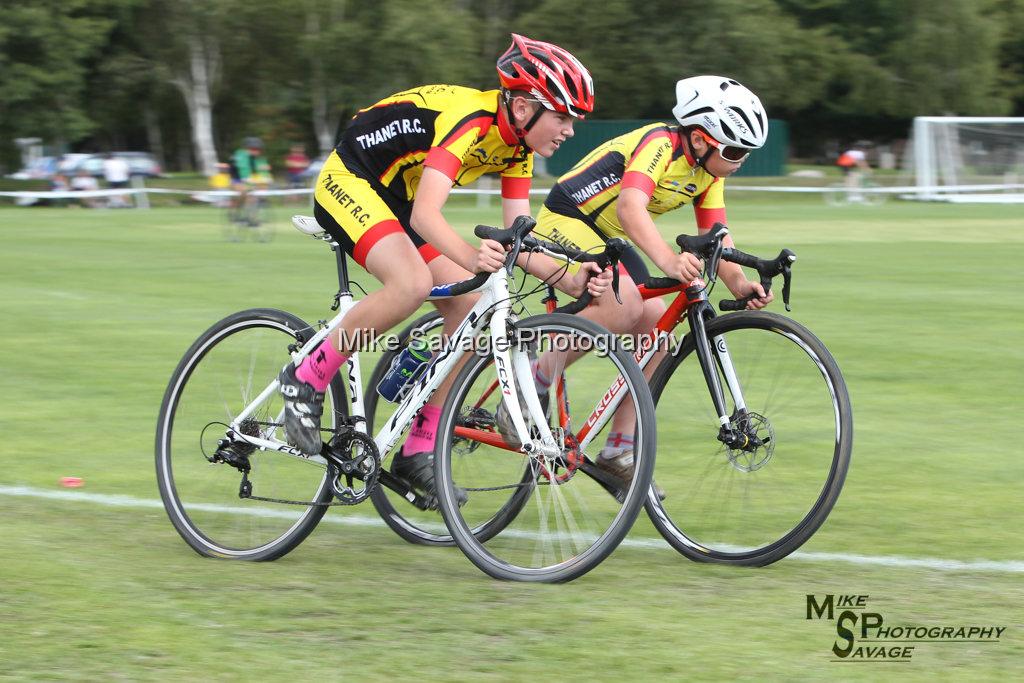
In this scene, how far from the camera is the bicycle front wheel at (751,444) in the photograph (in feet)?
17.2

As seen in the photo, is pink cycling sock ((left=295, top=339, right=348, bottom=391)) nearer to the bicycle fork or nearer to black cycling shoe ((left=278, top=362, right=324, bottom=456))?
black cycling shoe ((left=278, top=362, right=324, bottom=456))

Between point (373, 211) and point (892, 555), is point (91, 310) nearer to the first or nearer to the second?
point (373, 211)

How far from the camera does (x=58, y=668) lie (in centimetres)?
428

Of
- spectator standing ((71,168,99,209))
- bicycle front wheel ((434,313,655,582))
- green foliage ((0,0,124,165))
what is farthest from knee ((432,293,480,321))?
green foliage ((0,0,124,165))

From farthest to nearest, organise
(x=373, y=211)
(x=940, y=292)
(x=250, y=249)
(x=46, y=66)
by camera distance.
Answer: (x=46, y=66), (x=250, y=249), (x=940, y=292), (x=373, y=211)

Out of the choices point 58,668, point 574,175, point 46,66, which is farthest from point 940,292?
point 46,66

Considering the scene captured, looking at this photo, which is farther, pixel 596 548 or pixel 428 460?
pixel 428 460

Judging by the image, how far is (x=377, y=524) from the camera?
6270mm

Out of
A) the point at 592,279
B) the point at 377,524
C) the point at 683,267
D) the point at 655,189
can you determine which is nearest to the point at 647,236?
the point at 683,267

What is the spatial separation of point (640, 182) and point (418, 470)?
1.44 meters

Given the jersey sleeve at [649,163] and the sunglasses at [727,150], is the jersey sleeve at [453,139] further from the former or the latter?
the sunglasses at [727,150]

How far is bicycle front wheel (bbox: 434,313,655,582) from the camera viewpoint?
198 inches

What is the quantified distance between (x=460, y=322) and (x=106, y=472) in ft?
7.89

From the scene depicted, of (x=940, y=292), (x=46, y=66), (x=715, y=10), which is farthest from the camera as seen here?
(x=715, y=10)
